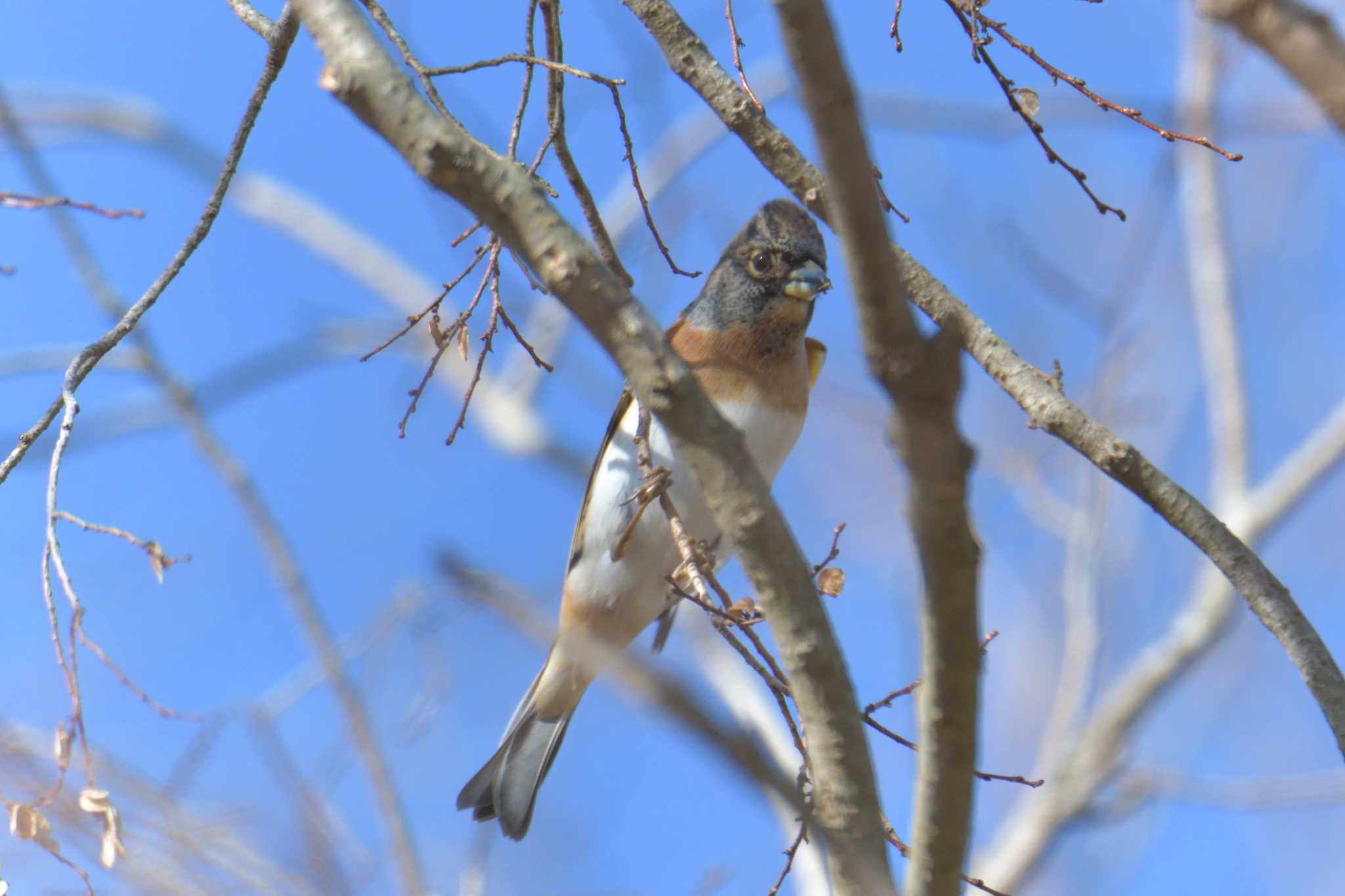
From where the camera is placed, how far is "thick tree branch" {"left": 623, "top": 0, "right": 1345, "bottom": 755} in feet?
8.45

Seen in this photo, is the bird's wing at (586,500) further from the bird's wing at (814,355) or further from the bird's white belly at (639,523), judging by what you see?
the bird's wing at (814,355)

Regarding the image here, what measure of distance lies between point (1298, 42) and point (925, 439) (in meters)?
0.70

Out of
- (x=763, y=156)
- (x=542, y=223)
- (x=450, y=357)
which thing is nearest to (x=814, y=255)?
(x=763, y=156)

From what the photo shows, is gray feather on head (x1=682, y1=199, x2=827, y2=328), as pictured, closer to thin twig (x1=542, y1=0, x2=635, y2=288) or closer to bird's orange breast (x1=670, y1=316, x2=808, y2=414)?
bird's orange breast (x1=670, y1=316, x2=808, y2=414)

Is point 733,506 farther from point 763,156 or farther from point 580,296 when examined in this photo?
point 763,156

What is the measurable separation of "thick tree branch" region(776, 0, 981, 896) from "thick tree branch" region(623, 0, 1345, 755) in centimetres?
85

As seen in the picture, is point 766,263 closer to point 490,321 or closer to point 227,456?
point 490,321

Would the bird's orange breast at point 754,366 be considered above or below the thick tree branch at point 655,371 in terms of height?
above

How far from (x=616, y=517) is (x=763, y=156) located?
1.84 metres

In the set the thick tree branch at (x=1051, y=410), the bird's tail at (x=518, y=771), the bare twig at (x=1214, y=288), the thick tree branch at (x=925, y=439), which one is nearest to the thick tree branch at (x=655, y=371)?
the thick tree branch at (x=925, y=439)

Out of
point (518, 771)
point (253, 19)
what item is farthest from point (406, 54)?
point (518, 771)

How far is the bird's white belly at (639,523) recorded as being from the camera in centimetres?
455

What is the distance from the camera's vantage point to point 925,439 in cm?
128

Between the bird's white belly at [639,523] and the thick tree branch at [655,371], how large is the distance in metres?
2.65
